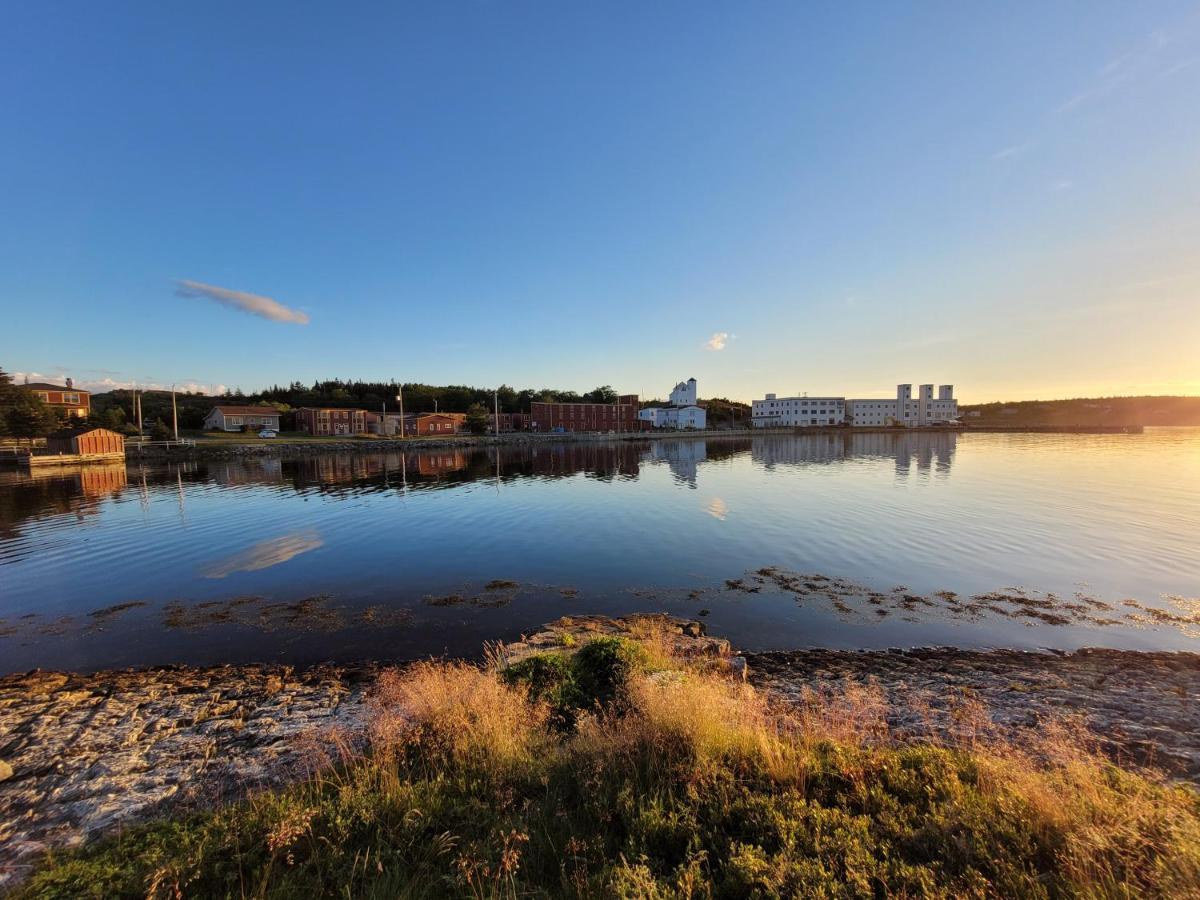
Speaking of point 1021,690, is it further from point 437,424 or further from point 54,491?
point 437,424

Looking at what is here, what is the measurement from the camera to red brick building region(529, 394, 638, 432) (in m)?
127

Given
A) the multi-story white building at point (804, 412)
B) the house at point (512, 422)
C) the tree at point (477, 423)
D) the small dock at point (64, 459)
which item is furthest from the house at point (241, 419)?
the multi-story white building at point (804, 412)

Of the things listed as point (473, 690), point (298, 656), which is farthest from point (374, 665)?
point (473, 690)

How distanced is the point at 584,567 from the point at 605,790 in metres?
13.4

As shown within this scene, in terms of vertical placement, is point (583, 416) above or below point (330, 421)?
above

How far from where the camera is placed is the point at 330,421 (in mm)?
106750

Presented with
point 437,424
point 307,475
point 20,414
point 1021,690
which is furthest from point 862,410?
point 20,414

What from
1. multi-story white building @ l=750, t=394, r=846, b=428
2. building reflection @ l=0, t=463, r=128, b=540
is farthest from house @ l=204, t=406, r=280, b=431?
multi-story white building @ l=750, t=394, r=846, b=428

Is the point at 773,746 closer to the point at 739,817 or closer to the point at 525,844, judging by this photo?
the point at 739,817

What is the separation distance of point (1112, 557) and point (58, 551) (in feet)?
138

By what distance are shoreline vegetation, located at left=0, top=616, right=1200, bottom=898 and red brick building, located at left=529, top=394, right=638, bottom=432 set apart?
4679 inches

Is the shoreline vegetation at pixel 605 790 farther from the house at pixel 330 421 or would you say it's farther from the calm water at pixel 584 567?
the house at pixel 330 421

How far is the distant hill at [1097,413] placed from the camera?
16950cm

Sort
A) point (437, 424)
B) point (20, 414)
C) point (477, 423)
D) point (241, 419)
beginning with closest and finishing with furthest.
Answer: point (20, 414) → point (241, 419) → point (437, 424) → point (477, 423)
